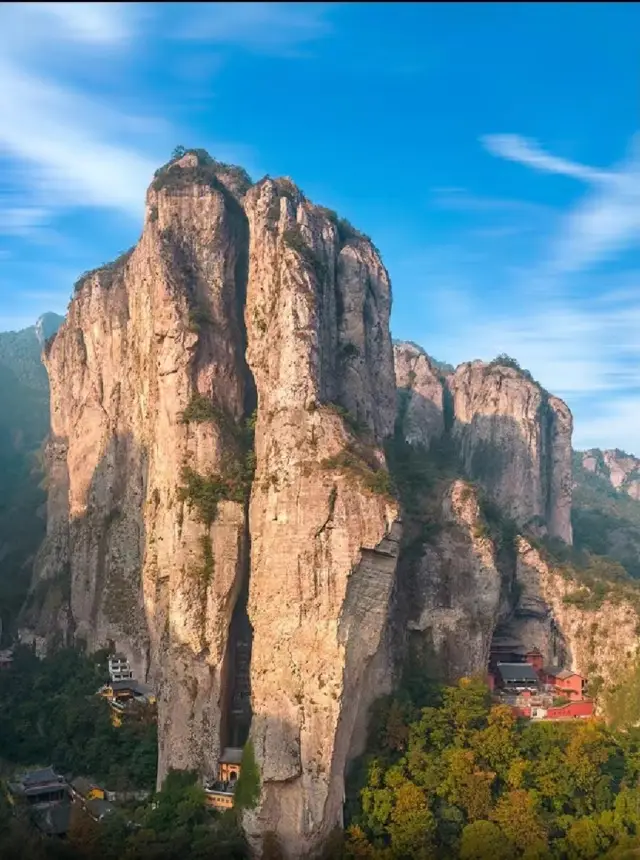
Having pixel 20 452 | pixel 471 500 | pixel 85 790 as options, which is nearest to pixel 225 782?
pixel 85 790

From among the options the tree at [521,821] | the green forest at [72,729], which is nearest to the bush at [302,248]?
the green forest at [72,729]

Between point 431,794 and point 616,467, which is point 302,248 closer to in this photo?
point 431,794

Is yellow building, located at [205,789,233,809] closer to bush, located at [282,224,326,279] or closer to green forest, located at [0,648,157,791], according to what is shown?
green forest, located at [0,648,157,791]

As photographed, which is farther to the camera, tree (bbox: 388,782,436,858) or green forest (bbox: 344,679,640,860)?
green forest (bbox: 344,679,640,860)

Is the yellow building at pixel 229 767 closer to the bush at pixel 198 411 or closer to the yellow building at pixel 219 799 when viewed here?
the yellow building at pixel 219 799

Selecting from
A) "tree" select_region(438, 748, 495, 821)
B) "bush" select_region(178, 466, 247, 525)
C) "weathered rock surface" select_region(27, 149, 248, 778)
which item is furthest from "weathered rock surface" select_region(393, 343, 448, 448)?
"tree" select_region(438, 748, 495, 821)

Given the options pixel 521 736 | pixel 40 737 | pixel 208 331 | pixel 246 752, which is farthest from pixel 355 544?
pixel 40 737
